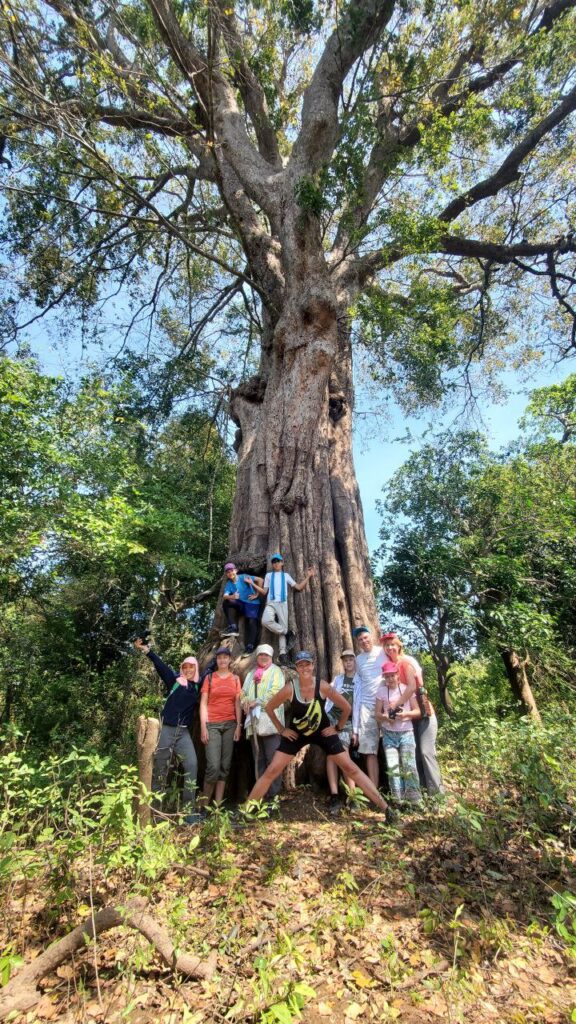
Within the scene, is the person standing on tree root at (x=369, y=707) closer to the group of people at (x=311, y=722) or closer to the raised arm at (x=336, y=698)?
the group of people at (x=311, y=722)

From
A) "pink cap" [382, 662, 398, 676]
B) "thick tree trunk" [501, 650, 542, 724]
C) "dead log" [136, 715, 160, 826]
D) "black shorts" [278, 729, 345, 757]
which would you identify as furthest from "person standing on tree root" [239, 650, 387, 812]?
"thick tree trunk" [501, 650, 542, 724]

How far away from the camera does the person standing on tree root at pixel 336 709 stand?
14.6ft

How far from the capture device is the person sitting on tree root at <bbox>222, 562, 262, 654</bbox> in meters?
5.98

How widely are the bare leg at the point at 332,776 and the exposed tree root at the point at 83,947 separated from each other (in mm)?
2086

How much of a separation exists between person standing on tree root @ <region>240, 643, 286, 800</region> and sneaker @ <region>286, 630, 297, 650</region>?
2.74ft

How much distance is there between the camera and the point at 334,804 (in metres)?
4.39

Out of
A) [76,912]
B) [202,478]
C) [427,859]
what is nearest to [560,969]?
[427,859]

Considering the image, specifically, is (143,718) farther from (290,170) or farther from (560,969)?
(290,170)

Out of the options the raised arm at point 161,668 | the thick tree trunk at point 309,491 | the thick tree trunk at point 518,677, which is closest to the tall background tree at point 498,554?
the thick tree trunk at point 518,677

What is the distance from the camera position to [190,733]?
500 centimetres

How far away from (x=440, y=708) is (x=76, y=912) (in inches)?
418

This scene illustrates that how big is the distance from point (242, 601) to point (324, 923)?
11.6ft

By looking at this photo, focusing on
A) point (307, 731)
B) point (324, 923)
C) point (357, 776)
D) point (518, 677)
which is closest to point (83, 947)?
point (324, 923)

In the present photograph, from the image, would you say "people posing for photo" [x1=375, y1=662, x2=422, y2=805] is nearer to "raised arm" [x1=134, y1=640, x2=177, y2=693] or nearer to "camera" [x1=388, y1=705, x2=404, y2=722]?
"camera" [x1=388, y1=705, x2=404, y2=722]
